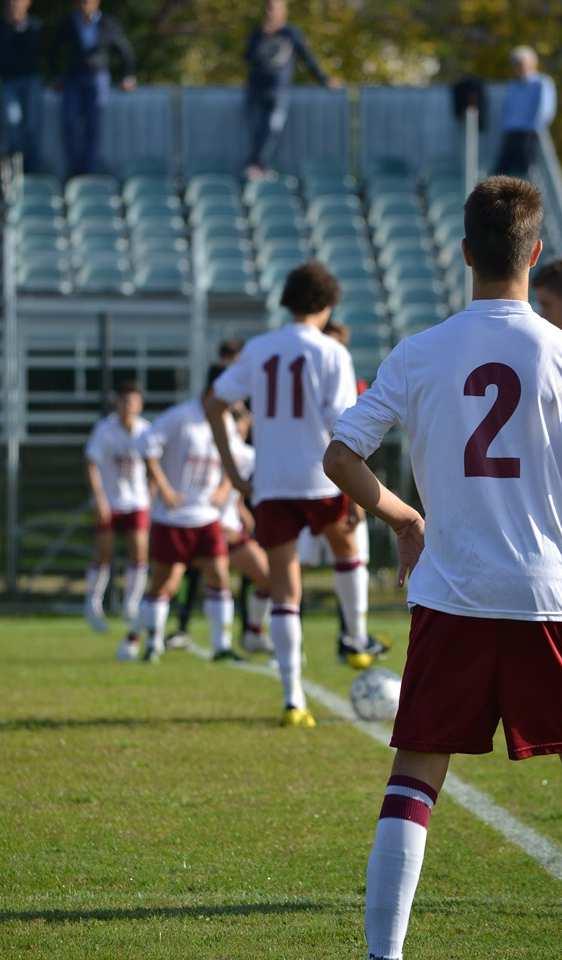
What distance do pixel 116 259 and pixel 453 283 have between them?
15.0ft

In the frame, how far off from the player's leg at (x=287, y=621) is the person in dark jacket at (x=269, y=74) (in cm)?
1435

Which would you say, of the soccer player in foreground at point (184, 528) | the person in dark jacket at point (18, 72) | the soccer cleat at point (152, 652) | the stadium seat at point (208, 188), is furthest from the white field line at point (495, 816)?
the stadium seat at point (208, 188)

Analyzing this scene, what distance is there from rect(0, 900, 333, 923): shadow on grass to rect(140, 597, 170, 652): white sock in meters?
7.03

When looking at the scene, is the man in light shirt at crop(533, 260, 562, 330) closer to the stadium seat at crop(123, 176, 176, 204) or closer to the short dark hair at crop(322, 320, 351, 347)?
the short dark hair at crop(322, 320, 351, 347)

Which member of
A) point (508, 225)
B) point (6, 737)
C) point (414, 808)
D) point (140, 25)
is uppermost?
point (140, 25)

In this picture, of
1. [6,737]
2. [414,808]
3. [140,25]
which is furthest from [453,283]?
[414,808]

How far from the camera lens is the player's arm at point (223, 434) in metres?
8.77

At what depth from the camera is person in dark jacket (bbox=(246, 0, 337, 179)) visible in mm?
22078

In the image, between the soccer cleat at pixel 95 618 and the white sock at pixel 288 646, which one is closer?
the white sock at pixel 288 646

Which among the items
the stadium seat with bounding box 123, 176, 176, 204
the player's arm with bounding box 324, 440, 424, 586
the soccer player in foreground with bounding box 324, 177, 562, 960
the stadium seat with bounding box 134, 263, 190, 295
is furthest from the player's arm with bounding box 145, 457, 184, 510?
the stadium seat with bounding box 123, 176, 176, 204

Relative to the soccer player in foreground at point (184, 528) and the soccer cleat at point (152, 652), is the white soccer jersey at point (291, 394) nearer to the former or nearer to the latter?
the soccer player in foreground at point (184, 528)

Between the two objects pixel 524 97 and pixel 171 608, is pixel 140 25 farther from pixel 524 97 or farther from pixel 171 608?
pixel 171 608

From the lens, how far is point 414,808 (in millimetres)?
4125

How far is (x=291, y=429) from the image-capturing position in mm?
8789
